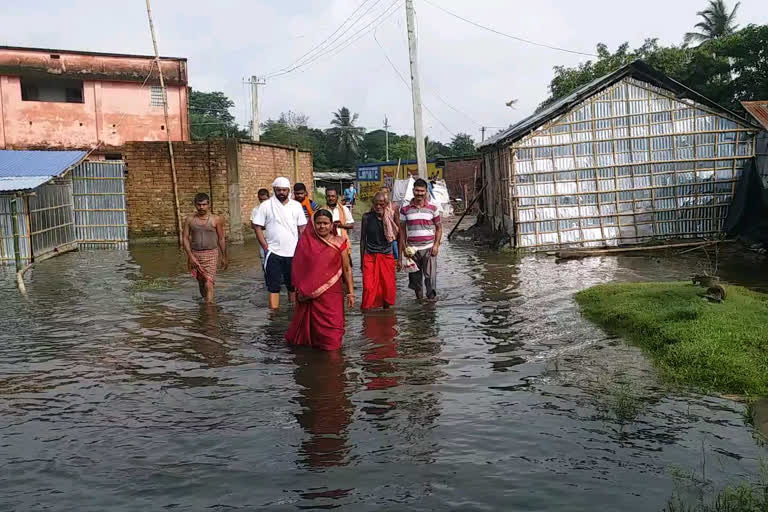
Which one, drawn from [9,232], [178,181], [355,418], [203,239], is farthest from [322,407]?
[178,181]

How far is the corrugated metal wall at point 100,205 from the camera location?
18.9m

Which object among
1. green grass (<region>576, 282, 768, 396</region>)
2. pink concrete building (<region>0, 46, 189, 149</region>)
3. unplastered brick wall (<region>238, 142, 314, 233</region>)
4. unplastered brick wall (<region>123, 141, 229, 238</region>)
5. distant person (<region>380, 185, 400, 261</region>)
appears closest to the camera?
green grass (<region>576, 282, 768, 396</region>)

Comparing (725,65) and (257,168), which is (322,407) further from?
(725,65)

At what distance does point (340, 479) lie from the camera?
→ 4055 millimetres

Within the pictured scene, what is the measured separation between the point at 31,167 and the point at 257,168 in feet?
22.4

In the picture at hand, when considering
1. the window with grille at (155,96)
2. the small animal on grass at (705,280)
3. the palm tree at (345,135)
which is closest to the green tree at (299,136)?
the palm tree at (345,135)

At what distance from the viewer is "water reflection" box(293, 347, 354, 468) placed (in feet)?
14.5

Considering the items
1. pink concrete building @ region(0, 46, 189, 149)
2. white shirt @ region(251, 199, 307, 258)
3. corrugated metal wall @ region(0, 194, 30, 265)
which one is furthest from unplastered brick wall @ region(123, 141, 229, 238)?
white shirt @ region(251, 199, 307, 258)

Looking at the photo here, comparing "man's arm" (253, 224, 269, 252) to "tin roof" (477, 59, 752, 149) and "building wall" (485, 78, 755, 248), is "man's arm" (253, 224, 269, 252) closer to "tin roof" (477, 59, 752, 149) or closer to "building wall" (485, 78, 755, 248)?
"tin roof" (477, 59, 752, 149)

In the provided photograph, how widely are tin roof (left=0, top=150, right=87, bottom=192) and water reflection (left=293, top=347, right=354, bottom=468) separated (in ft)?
33.0

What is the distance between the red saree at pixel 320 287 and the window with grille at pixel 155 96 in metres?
21.1

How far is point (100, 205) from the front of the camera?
1917 centimetres

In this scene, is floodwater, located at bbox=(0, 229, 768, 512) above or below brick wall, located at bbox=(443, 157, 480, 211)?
below

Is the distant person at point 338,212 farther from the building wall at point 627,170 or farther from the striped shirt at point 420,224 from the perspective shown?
the building wall at point 627,170
